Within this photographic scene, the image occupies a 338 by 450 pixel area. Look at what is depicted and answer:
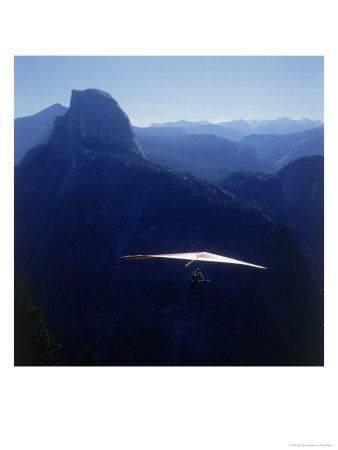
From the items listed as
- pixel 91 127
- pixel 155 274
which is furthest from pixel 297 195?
pixel 155 274

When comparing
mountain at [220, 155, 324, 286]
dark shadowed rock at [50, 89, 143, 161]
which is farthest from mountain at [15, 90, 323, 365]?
mountain at [220, 155, 324, 286]

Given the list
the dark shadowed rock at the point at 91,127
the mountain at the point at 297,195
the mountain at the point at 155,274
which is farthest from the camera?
the mountain at the point at 297,195

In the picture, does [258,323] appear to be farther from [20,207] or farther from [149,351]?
[20,207]

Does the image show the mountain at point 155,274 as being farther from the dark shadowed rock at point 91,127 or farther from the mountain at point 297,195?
the mountain at point 297,195

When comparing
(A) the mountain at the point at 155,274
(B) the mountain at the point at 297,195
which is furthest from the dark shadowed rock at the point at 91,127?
(B) the mountain at the point at 297,195

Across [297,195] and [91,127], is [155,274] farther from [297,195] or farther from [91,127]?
[297,195]

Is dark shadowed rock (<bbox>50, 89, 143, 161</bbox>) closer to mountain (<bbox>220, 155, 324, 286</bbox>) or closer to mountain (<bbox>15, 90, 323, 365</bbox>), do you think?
mountain (<bbox>15, 90, 323, 365</bbox>)
